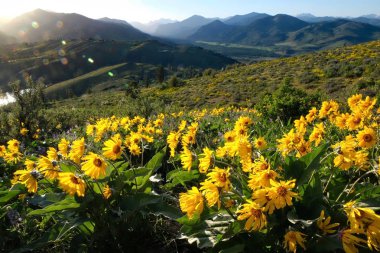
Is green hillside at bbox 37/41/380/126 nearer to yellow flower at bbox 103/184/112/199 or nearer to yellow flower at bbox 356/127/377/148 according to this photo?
yellow flower at bbox 103/184/112/199

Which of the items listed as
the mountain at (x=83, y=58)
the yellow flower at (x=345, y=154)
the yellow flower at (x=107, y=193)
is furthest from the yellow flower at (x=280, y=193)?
the mountain at (x=83, y=58)

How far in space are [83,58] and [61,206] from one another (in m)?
158

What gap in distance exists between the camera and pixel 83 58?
5979 inches

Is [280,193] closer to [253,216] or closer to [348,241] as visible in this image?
[253,216]

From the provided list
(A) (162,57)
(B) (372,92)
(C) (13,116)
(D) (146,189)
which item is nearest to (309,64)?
(B) (372,92)

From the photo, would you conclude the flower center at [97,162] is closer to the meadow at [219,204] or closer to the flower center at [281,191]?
the meadow at [219,204]

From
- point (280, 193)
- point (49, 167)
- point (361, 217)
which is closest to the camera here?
point (361, 217)

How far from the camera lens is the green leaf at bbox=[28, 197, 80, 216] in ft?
8.13

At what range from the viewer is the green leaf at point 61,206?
8.13 ft

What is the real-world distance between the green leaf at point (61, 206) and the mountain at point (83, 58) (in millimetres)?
134285

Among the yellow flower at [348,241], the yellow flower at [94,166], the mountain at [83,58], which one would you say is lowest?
the mountain at [83,58]

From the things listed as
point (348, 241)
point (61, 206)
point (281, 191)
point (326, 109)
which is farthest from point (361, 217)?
point (326, 109)

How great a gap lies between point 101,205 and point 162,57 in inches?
6793

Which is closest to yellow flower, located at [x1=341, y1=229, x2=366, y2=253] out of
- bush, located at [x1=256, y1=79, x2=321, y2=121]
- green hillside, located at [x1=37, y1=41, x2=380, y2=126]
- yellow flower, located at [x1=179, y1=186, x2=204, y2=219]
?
yellow flower, located at [x1=179, y1=186, x2=204, y2=219]
